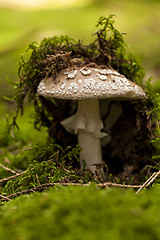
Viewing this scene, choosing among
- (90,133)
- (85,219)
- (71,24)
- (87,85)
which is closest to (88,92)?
(87,85)

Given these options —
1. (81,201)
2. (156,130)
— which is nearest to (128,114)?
(156,130)

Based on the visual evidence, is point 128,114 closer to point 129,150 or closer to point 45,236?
point 129,150

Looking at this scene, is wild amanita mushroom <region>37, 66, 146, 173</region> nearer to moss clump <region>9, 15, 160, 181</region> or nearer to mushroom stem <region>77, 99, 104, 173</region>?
mushroom stem <region>77, 99, 104, 173</region>

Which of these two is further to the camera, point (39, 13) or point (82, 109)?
point (39, 13)

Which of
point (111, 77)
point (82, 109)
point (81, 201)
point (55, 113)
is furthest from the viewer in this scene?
point (55, 113)

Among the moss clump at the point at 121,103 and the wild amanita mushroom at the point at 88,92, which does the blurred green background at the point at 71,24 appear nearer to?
the moss clump at the point at 121,103

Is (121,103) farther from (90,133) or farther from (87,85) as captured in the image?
(87,85)
